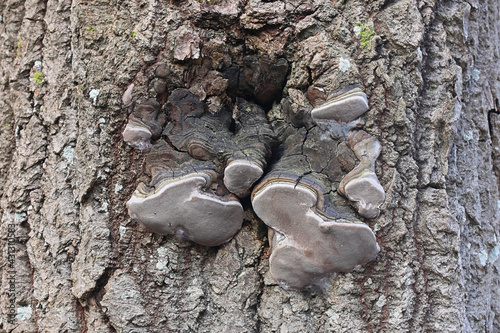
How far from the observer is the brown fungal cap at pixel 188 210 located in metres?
1.22

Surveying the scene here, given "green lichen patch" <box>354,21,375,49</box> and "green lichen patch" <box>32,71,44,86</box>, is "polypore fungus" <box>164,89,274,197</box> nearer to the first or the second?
"green lichen patch" <box>354,21,375,49</box>

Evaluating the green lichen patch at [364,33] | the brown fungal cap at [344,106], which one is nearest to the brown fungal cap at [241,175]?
the brown fungal cap at [344,106]

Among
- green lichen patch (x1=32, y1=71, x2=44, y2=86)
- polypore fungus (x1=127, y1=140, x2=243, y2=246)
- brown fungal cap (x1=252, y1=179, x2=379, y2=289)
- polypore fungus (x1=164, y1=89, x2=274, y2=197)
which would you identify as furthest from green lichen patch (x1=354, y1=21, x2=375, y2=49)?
green lichen patch (x1=32, y1=71, x2=44, y2=86)

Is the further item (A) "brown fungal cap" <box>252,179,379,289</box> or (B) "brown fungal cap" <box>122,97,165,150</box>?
(B) "brown fungal cap" <box>122,97,165,150</box>

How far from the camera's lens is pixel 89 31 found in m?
1.42

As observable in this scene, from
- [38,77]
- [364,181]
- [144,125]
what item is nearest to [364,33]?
[364,181]

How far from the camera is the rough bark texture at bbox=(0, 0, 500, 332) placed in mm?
1271

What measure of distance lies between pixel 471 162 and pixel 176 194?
1107mm

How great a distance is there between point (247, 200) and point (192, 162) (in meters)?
0.23

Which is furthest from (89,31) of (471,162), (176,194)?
(471,162)

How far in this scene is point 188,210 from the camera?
4.01 ft

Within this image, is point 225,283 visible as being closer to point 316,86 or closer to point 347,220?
point 347,220

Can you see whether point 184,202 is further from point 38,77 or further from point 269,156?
point 38,77

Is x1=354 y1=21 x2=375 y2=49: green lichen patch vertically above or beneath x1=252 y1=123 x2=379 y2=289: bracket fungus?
above
